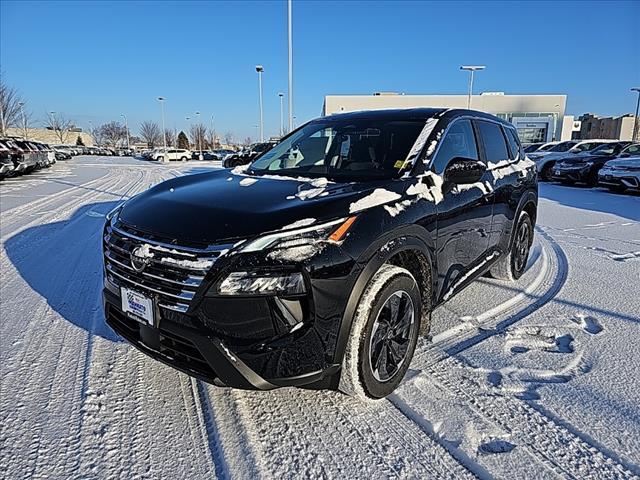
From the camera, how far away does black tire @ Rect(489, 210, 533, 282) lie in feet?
15.3

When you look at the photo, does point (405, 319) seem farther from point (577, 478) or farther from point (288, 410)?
point (577, 478)

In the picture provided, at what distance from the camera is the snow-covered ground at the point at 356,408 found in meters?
2.10

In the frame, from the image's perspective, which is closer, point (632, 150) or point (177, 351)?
point (177, 351)

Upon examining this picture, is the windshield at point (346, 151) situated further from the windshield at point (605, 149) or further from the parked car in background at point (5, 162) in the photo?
the windshield at point (605, 149)

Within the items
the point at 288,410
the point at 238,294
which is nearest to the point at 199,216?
the point at 238,294

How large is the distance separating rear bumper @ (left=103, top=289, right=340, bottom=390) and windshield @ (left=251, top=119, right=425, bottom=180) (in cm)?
143

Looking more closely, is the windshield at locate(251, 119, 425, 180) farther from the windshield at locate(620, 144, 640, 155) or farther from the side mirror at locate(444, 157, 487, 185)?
the windshield at locate(620, 144, 640, 155)

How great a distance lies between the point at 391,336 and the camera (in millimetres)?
2631

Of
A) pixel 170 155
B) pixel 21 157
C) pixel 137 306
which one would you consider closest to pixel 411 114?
pixel 137 306

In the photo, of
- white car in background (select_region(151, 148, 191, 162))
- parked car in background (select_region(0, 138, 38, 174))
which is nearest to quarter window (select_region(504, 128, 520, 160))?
parked car in background (select_region(0, 138, 38, 174))

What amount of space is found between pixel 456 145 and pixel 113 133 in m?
107

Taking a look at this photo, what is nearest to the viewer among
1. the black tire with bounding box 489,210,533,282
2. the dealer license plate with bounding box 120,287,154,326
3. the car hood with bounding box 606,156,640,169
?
the dealer license plate with bounding box 120,287,154,326

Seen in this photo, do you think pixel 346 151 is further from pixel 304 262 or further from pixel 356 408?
pixel 356 408

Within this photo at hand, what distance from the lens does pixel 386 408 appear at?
2.54 m
